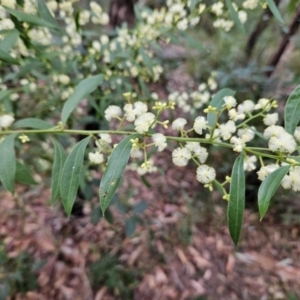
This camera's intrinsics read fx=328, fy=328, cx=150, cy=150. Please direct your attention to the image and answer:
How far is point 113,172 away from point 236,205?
255 mm

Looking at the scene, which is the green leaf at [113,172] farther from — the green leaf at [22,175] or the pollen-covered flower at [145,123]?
the green leaf at [22,175]

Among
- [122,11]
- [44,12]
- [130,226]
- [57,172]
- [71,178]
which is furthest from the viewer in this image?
[122,11]

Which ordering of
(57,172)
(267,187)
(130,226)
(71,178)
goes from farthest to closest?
(130,226), (57,172), (71,178), (267,187)

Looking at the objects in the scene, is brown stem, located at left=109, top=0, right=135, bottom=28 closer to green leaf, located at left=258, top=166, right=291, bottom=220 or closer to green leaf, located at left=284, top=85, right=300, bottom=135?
green leaf, located at left=284, top=85, right=300, bottom=135

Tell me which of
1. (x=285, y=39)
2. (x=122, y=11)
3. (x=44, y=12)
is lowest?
(x=44, y=12)

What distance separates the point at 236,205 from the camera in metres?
0.65

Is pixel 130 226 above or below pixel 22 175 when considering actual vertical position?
below

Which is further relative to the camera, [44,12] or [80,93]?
[44,12]

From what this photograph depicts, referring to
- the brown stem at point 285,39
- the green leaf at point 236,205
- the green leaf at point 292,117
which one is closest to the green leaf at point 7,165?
the green leaf at point 236,205

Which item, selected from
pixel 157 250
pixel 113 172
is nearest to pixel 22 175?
pixel 113 172

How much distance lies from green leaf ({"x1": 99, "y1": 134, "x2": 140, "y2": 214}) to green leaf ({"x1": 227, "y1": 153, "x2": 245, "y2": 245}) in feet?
0.73

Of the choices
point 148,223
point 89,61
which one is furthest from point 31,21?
point 148,223

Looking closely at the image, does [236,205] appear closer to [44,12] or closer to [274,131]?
[274,131]

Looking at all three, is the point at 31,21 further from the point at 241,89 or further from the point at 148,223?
the point at 241,89
